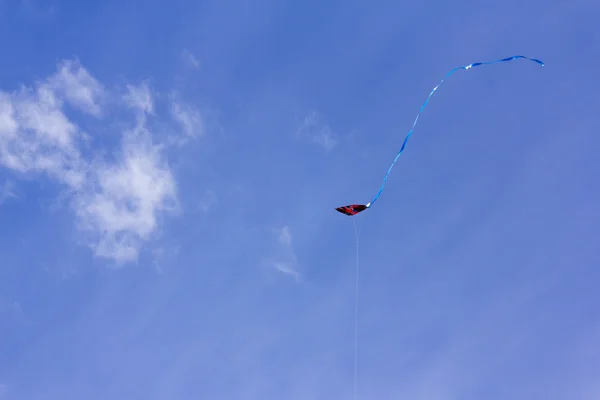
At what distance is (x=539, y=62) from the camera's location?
15938mm

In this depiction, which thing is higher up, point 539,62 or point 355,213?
point 539,62

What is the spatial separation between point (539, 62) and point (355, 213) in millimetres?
15555

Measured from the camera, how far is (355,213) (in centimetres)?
Result: 1675
